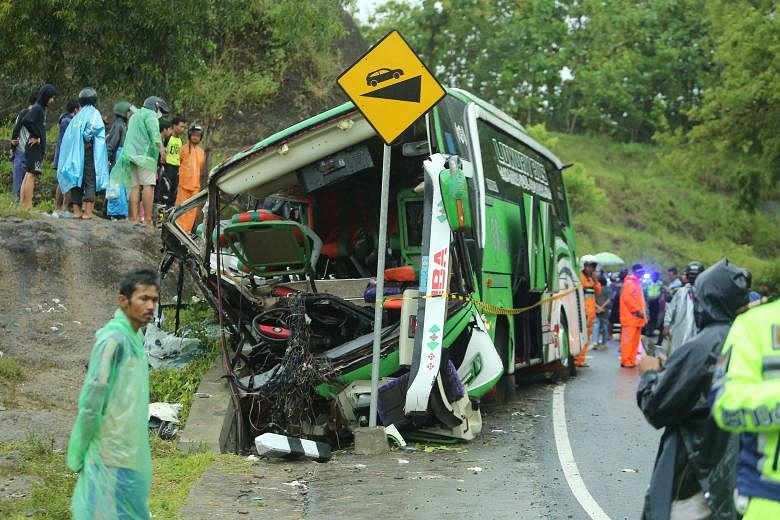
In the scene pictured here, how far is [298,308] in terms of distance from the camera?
1059 centimetres

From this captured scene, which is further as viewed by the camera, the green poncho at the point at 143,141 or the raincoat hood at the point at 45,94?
the green poncho at the point at 143,141

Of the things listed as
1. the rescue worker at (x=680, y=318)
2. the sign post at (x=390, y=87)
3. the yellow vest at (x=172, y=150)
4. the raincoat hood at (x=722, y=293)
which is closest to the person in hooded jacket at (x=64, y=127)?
the yellow vest at (x=172, y=150)

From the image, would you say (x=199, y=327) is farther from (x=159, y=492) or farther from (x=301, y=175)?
(x=159, y=492)

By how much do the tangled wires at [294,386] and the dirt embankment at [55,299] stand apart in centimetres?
174

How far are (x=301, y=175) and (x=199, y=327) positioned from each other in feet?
9.38

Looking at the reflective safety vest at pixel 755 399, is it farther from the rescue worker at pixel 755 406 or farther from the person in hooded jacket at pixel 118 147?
the person in hooded jacket at pixel 118 147

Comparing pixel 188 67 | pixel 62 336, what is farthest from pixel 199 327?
pixel 188 67

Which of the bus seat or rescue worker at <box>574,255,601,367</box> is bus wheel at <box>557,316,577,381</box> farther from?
rescue worker at <box>574,255,601,367</box>

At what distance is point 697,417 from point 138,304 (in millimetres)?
2599

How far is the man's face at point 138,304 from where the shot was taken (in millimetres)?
5508

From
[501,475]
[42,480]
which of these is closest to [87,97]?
[42,480]

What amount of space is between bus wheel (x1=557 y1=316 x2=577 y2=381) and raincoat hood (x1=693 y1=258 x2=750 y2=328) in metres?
11.8

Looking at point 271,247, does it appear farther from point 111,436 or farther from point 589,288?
point 589,288

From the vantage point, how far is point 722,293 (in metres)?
4.86
